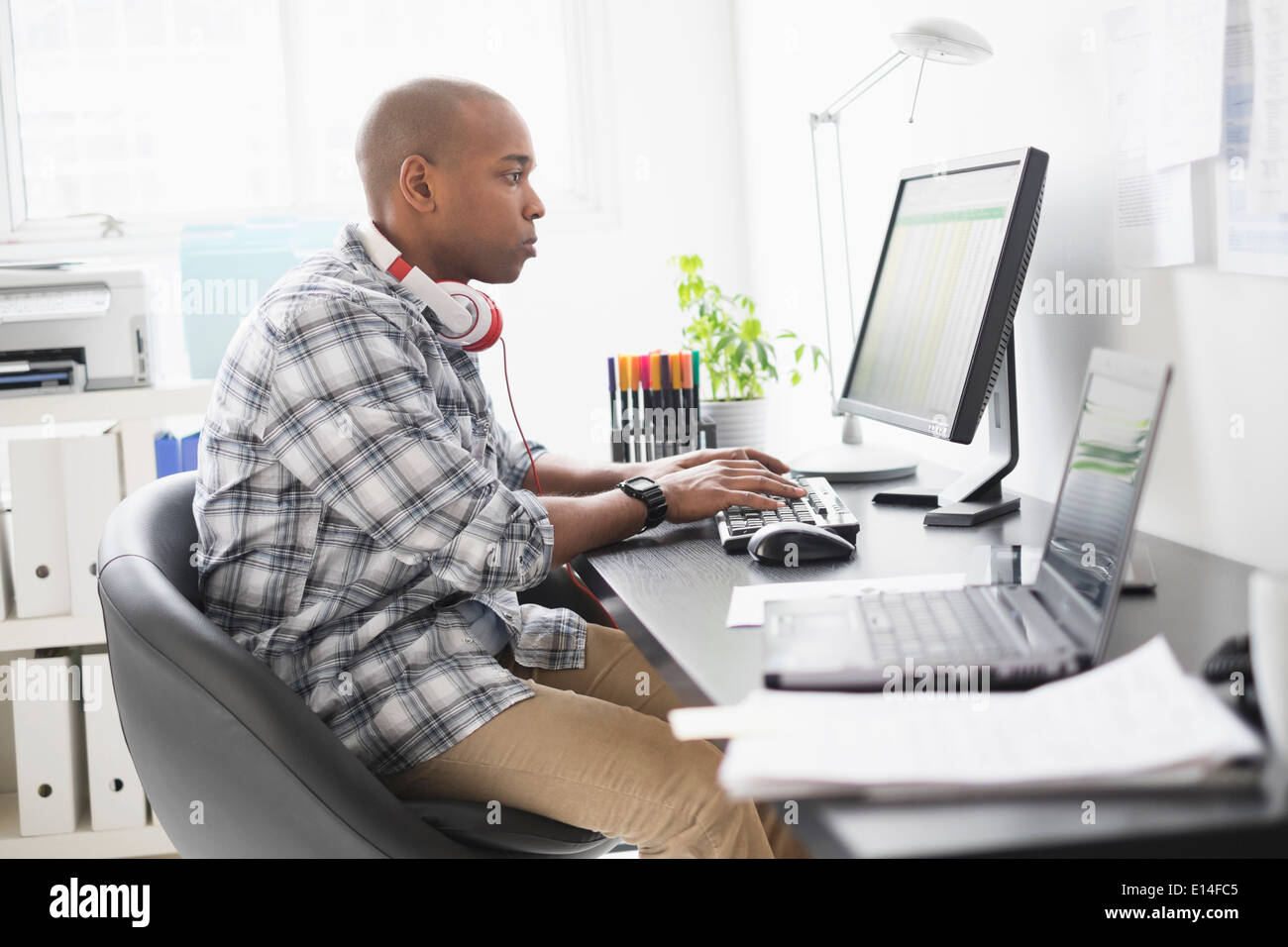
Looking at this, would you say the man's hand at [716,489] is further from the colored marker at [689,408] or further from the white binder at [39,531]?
the white binder at [39,531]

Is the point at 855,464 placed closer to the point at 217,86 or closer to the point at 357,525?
the point at 357,525

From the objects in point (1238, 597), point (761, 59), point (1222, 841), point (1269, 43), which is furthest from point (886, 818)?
point (761, 59)

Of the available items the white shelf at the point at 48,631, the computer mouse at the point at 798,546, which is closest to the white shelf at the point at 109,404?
the white shelf at the point at 48,631

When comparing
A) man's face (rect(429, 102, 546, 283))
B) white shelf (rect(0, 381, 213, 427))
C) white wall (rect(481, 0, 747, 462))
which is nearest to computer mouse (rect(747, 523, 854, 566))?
man's face (rect(429, 102, 546, 283))

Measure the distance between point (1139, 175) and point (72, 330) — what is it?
1907 millimetres

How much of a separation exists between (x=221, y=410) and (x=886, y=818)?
929 mm

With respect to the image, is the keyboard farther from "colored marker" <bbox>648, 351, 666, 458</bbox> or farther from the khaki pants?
"colored marker" <bbox>648, 351, 666, 458</bbox>

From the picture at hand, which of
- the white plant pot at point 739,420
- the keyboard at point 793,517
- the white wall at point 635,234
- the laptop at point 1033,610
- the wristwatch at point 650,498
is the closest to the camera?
the laptop at point 1033,610

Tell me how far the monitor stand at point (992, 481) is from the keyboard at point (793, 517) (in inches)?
4.6

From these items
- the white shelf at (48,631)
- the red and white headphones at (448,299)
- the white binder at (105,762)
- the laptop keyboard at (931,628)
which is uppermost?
the red and white headphones at (448,299)

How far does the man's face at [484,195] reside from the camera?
1492 millimetres

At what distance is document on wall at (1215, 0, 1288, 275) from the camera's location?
3.34 ft

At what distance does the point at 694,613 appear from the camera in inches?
40.1
